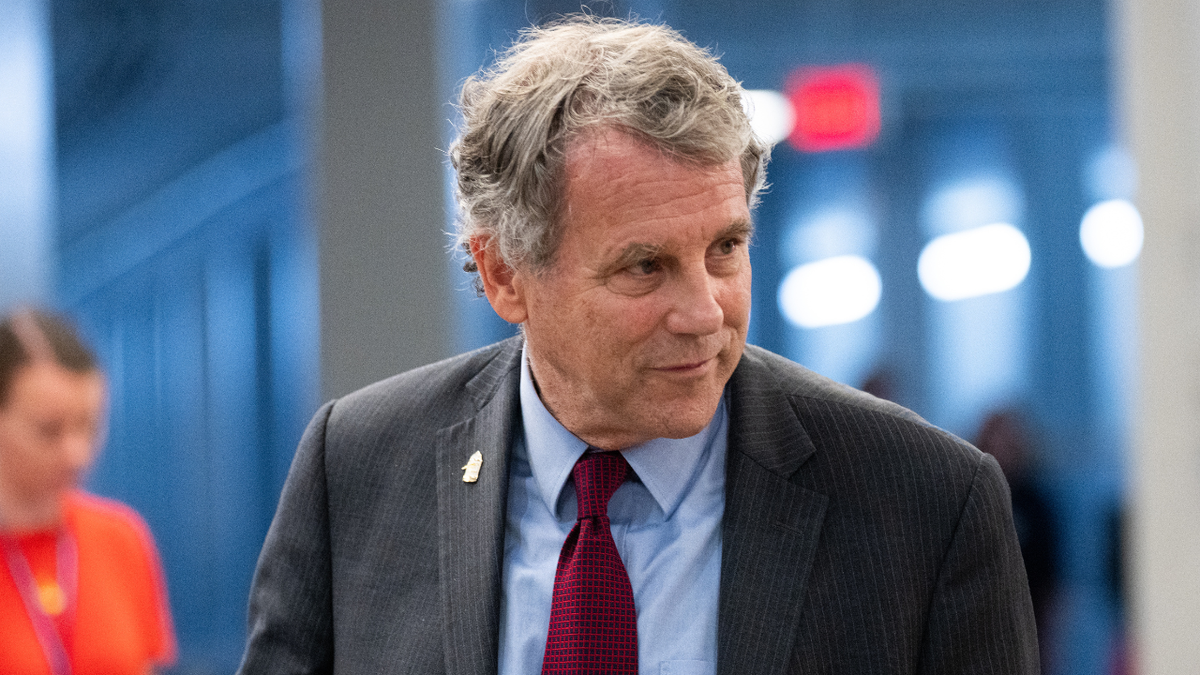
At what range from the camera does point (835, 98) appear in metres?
4.40

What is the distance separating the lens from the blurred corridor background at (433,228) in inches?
141

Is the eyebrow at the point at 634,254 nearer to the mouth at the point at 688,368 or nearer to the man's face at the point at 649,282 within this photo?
the man's face at the point at 649,282

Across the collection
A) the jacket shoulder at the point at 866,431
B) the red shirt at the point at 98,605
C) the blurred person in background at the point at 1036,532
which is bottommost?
the blurred person in background at the point at 1036,532

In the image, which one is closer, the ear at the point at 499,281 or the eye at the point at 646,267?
the eye at the point at 646,267

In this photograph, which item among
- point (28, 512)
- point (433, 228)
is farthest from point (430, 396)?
point (433, 228)

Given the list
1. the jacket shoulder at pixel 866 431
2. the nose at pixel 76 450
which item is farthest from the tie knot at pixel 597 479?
the nose at pixel 76 450

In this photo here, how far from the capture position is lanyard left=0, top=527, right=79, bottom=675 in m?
2.43

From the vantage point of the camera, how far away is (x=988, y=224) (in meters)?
4.48

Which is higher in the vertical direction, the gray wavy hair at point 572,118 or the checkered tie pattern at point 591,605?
the gray wavy hair at point 572,118

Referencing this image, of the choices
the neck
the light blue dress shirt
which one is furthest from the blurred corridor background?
the light blue dress shirt

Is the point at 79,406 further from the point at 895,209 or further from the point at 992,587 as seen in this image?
the point at 895,209

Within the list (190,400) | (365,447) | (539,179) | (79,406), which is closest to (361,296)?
(190,400)

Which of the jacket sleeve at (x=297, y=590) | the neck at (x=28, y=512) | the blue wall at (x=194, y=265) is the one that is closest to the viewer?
the jacket sleeve at (x=297, y=590)

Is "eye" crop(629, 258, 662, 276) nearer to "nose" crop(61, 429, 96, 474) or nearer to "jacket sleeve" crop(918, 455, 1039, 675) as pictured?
"jacket sleeve" crop(918, 455, 1039, 675)
